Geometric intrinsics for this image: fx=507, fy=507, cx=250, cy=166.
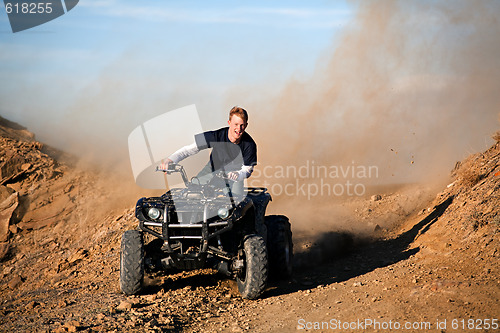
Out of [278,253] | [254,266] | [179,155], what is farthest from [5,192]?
[254,266]

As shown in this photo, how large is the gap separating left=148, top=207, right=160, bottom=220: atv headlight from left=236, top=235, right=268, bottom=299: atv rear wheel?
1.19 metres

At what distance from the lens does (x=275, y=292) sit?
7434 mm

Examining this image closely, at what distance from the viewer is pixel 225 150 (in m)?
7.32

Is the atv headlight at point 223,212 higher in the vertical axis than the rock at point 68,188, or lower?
lower

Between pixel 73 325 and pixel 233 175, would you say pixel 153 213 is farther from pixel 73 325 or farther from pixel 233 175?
pixel 73 325

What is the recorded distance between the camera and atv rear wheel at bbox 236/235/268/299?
21.2 feet

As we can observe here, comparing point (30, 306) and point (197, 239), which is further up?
point (197, 239)

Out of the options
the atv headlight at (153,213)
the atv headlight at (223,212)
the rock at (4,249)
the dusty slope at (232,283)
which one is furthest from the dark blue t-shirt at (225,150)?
the rock at (4,249)

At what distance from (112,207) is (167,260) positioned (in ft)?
22.0

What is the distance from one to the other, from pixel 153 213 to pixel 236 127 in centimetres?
166

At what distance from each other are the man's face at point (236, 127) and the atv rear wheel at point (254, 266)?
1.47 m

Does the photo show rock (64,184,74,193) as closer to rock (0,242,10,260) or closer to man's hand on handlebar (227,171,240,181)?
rock (0,242,10,260)

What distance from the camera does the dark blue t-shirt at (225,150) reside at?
7297 millimetres

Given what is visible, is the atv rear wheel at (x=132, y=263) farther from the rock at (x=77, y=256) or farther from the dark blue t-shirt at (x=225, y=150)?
the rock at (x=77, y=256)
